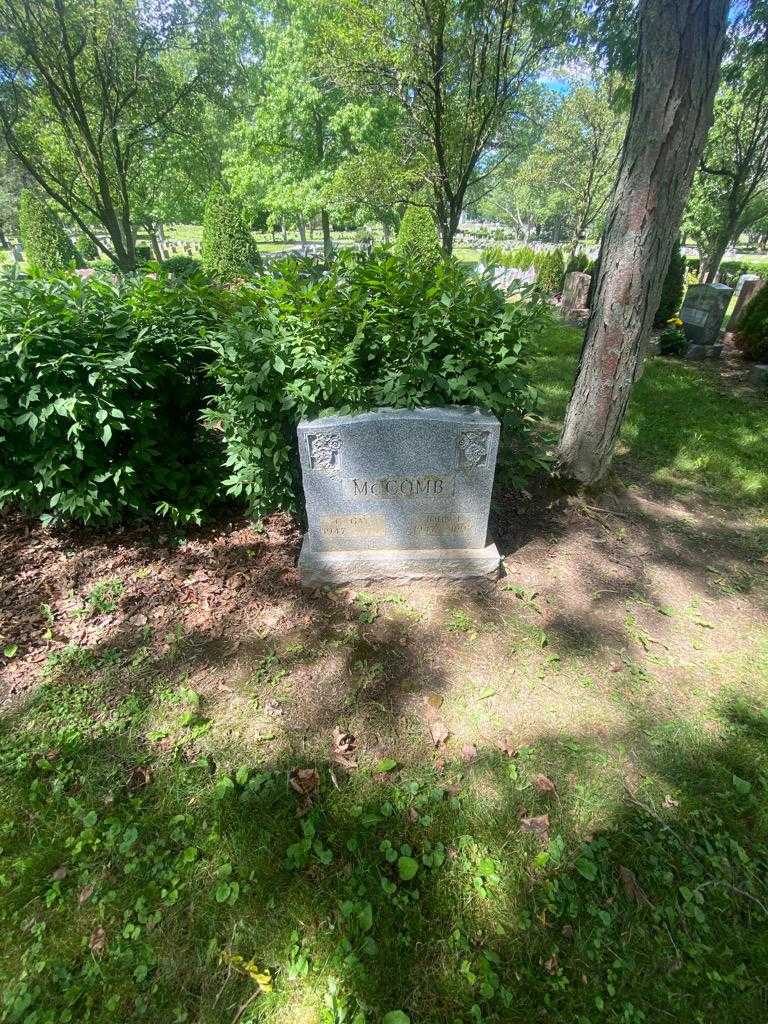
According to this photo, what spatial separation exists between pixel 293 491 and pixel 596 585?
2.23 m

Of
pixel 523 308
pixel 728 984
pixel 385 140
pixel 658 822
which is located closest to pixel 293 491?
pixel 523 308

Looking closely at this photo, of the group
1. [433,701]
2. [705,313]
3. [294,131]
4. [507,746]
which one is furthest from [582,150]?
[507,746]

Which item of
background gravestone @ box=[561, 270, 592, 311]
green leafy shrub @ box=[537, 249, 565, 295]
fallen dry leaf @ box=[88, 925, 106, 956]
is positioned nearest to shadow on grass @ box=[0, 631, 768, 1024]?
fallen dry leaf @ box=[88, 925, 106, 956]

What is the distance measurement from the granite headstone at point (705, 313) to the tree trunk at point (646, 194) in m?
6.01

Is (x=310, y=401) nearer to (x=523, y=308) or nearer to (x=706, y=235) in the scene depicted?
(x=523, y=308)

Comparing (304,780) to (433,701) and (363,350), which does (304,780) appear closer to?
(433,701)

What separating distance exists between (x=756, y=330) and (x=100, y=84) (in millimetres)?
13863

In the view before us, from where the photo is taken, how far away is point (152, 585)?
11.0 feet

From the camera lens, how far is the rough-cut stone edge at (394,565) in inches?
131

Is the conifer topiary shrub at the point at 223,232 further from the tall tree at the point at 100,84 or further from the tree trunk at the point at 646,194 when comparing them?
the tree trunk at the point at 646,194

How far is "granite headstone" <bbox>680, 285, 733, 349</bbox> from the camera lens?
27.2 ft

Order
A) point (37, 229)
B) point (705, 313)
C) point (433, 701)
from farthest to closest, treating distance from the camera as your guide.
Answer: point (37, 229) < point (705, 313) < point (433, 701)

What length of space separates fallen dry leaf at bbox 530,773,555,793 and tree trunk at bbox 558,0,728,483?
269 centimetres

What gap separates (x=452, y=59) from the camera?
7891 mm
